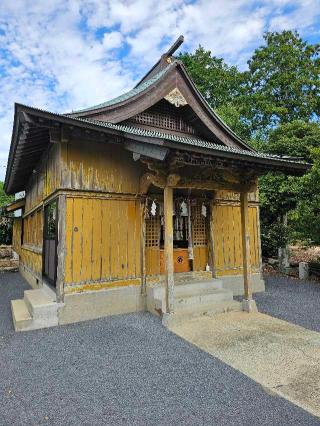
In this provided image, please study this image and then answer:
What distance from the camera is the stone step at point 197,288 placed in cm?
699

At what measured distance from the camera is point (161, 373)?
392cm

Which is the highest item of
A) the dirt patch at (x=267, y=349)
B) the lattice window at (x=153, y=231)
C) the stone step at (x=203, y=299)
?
the lattice window at (x=153, y=231)

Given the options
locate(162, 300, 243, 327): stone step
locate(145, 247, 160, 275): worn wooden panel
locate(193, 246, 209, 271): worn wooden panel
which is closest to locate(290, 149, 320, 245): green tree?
locate(193, 246, 209, 271): worn wooden panel

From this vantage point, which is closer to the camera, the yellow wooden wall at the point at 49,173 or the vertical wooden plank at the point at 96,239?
the vertical wooden plank at the point at 96,239

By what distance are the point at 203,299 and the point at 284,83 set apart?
20446 mm

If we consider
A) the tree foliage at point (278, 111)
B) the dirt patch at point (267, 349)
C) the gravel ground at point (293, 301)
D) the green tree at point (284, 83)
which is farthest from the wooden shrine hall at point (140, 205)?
the green tree at point (284, 83)

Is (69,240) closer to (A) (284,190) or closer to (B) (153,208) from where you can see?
(B) (153,208)

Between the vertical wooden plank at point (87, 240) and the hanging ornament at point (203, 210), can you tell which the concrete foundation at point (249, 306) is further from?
the vertical wooden plank at point (87, 240)

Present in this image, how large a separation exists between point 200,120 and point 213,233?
3.50 meters

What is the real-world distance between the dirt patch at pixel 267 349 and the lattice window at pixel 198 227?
2.44 meters

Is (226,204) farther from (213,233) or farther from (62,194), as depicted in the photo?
(62,194)

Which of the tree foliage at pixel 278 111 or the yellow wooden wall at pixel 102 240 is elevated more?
the tree foliage at pixel 278 111

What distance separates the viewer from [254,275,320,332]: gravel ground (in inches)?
248

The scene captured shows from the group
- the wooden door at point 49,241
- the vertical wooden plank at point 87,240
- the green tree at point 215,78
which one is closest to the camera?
the vertical wooden plank at point 87,240
